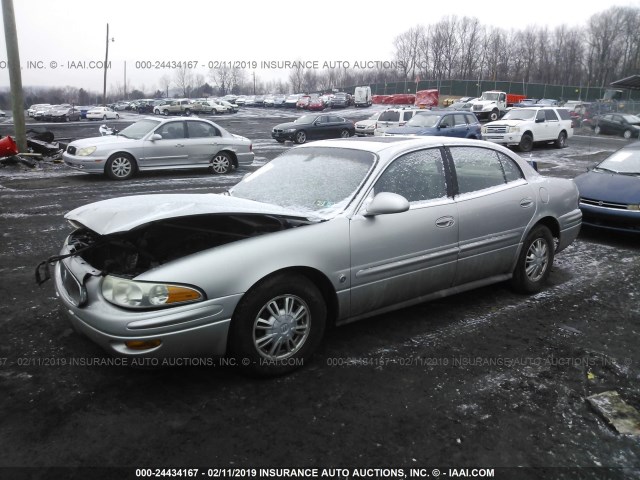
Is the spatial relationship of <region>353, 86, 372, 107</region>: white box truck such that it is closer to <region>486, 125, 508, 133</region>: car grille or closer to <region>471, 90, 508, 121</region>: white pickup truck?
<region>471, 90, 508, 121</region>: white pickup truck

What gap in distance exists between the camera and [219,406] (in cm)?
308

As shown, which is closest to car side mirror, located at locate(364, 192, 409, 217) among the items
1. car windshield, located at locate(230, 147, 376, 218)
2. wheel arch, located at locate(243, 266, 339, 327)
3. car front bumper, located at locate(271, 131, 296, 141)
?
car windshield, located at locate(230, 147, 376, 218)

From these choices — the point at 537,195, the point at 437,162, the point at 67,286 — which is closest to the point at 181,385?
the point at 67,286

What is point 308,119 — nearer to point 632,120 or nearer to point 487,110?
point 632,120

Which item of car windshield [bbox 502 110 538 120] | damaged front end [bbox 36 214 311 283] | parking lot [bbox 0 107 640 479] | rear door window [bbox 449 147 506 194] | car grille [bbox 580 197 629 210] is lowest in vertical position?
parking lot [bbox 0 107 640 479]

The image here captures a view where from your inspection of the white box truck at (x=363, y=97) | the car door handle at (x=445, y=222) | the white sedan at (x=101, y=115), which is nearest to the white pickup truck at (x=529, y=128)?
the car door handle at (x=445, y=222)

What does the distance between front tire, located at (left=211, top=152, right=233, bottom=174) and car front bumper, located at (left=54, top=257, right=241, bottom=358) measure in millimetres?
10659

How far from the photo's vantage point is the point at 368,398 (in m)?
3.19

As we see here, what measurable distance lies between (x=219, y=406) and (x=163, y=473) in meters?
0.60

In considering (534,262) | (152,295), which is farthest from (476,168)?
(152,295)

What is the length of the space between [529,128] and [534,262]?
650 inches

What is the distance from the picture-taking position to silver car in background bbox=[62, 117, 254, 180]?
11.9 m

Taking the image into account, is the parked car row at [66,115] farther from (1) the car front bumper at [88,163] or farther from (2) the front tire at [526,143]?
(2) the front tire at [526,143]

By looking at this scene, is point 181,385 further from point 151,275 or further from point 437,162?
point 437,162
